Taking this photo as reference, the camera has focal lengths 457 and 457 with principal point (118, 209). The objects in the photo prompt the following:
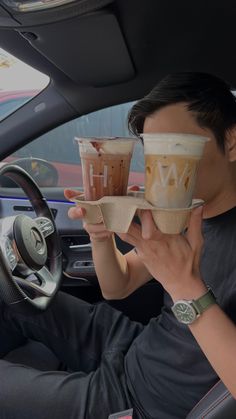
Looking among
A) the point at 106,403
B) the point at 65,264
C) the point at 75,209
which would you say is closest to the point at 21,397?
the point at 106,403

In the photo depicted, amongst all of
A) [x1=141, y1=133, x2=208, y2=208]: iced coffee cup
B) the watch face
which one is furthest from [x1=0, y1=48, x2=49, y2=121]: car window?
the watch face

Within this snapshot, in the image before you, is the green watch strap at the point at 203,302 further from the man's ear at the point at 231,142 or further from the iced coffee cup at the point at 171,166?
the man's ear at the point at 231,142

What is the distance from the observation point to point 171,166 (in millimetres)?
799

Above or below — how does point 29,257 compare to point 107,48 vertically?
below

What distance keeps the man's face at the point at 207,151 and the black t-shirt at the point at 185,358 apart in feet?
0.27

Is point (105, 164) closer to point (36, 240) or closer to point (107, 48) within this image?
point (36, 240)

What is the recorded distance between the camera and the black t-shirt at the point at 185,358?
1078mm

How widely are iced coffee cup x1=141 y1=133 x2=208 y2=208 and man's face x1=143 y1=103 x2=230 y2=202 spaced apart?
0.87 ft

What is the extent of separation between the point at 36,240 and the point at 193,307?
0.66m

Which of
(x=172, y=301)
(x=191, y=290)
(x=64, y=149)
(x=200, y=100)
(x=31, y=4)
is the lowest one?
(x=172, y=301)

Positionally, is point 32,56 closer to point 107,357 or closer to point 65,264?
point 65,264

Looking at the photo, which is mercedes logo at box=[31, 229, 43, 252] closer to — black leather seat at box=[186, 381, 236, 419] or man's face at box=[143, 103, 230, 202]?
man's face at box=[143, 103, 230, 202]

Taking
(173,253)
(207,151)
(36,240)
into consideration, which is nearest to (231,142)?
(207,151)

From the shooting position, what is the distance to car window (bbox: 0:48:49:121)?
182 centimetres
